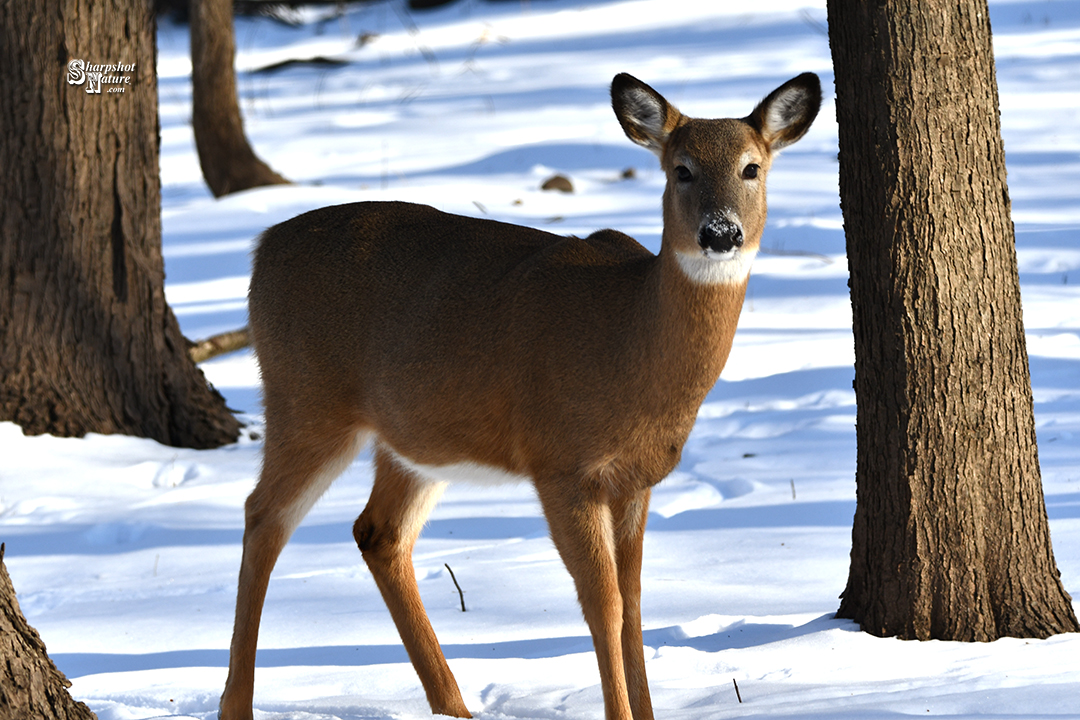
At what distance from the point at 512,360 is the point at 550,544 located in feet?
6.63

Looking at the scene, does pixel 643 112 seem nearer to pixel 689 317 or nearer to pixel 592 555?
pixel 689 317

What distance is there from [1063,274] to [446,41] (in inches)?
587

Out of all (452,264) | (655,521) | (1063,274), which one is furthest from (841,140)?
(1063,274)

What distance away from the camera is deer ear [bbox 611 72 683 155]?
4.19 metres

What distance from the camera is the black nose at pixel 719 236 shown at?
3753 millimetres

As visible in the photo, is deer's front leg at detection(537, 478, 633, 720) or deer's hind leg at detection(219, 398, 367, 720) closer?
deer's front leg at detection(537, 478, 633, 720)

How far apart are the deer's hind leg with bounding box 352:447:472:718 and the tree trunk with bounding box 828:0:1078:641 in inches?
67.4

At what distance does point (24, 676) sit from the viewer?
3387mm

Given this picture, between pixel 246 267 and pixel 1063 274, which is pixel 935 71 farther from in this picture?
pixel 246 267

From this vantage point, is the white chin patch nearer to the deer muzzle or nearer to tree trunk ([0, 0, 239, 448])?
the deer muzzle

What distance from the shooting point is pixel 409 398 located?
4391 mm

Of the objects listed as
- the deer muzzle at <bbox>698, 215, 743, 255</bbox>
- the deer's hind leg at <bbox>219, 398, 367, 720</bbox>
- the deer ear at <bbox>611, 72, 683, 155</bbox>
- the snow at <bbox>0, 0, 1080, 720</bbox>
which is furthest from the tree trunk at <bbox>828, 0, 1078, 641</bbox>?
the deer's hind leg at <bbox>219, 398, 367, 720</bbox>

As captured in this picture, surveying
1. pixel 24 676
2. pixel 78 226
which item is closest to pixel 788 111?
pixel 24 676

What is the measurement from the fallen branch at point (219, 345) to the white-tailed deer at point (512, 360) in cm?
430
